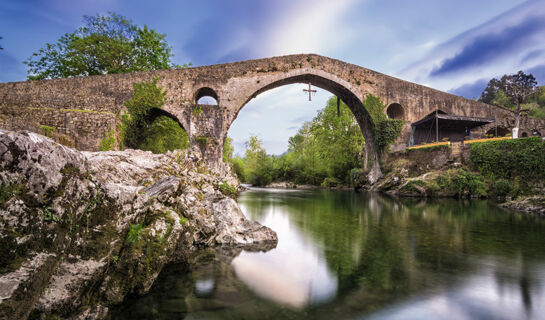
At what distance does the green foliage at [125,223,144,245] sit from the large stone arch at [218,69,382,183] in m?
14.2

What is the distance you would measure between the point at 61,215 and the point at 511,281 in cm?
595

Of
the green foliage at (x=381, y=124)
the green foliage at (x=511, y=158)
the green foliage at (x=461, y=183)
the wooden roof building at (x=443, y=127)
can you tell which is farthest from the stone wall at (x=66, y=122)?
the wooden roof building at (x=443, y=127)

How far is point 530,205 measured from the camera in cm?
1102

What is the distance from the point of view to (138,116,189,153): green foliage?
18688 millimetres

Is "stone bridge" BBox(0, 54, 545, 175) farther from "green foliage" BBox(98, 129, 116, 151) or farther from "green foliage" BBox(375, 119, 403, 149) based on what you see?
"green foliage" BBox(375, 119, 403, 149)

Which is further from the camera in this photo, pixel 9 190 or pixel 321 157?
pixel 321 157

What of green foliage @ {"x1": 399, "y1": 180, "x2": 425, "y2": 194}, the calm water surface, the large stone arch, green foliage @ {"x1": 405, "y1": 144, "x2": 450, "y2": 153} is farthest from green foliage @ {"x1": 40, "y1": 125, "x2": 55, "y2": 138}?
green foliage @ {"x1": 405, "y1": 144, "x2": 450, "y2": 153}

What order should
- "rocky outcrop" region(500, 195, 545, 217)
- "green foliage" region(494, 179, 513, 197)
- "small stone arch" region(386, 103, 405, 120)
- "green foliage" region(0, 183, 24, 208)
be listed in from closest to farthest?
"green foliage" region(0, 183, 24, 208) → "rocky outcrop" region(500, 195, 545, 217) → "green foliage" region(494, 179, 513, 197) → "small stone arch" region(386, 103, 405, 120)

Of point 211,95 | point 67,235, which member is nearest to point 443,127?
point 211,95

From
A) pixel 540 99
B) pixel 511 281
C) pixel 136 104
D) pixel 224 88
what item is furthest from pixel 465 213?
pixel 540 99

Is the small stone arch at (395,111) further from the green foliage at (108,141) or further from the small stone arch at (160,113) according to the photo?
the green foliage at (108,141)

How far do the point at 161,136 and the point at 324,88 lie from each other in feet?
45.1

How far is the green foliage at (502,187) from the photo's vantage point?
15.1 m

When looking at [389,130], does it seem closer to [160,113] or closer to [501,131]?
[501,131]
